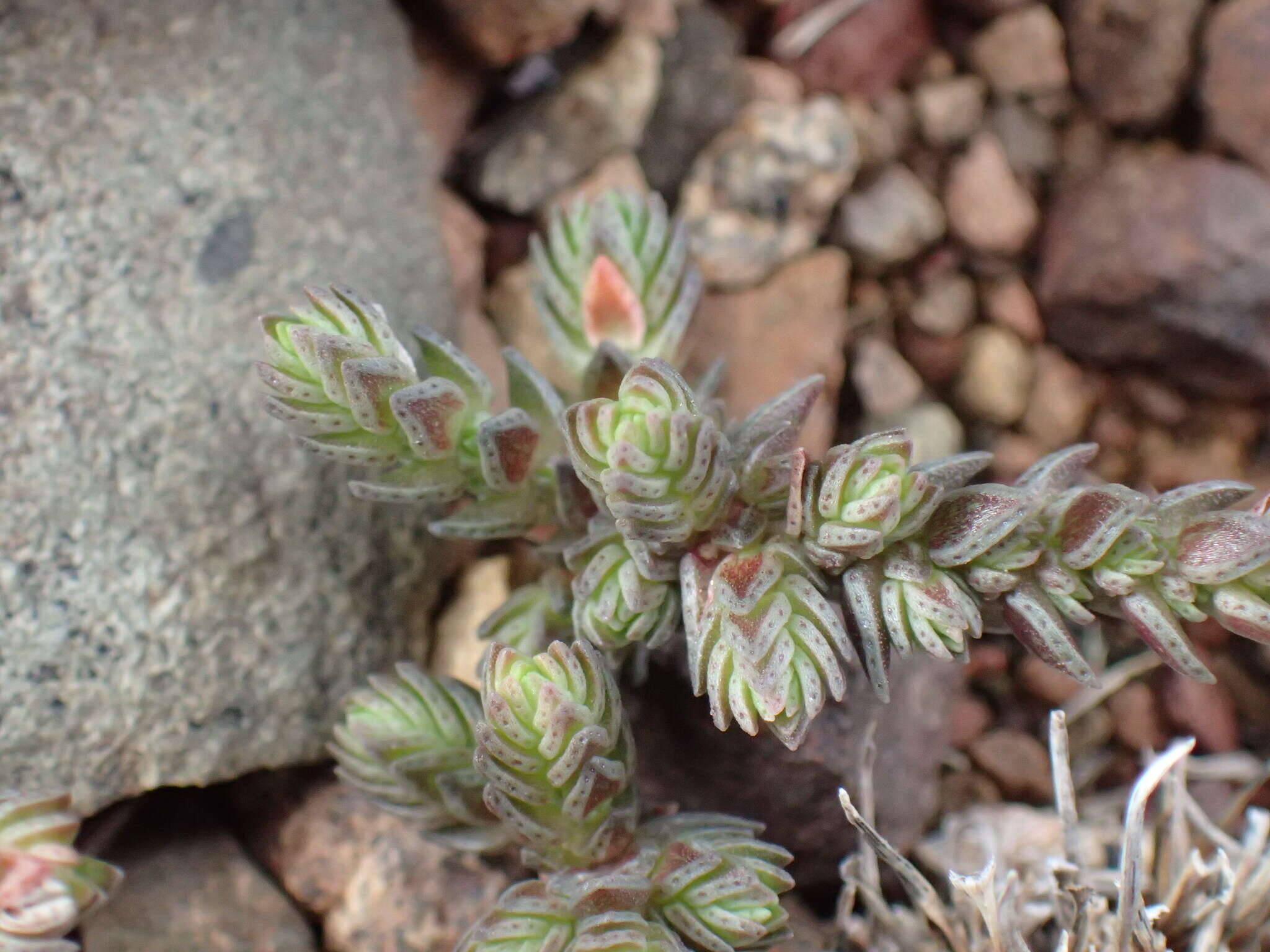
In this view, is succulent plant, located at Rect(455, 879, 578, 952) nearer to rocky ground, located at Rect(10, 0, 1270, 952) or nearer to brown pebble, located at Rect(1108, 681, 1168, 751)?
rocky ground, located at Rect(10, 0, 1270, 952)

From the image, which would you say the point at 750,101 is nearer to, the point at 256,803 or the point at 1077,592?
the point at 1077,592

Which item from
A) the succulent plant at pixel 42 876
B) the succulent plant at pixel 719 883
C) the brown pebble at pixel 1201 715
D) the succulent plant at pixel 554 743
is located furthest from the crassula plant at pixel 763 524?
the brown pebble at pixel 1201 715

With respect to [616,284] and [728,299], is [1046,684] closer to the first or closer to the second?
[728,299]

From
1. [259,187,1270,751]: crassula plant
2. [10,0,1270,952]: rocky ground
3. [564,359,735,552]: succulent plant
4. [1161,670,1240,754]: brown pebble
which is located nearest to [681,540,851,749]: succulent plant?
[259,187,1270,751]: crassula plant

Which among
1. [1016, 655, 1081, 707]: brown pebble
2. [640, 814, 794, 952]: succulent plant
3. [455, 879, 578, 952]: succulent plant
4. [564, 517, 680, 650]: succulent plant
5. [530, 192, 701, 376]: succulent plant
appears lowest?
[1016, 655, 1081, 707]: brown pebble

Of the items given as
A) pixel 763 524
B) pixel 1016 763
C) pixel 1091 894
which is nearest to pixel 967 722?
pixel 1016 763

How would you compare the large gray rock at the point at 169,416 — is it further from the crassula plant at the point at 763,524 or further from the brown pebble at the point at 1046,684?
the brown pebble at the point at 1046,684
